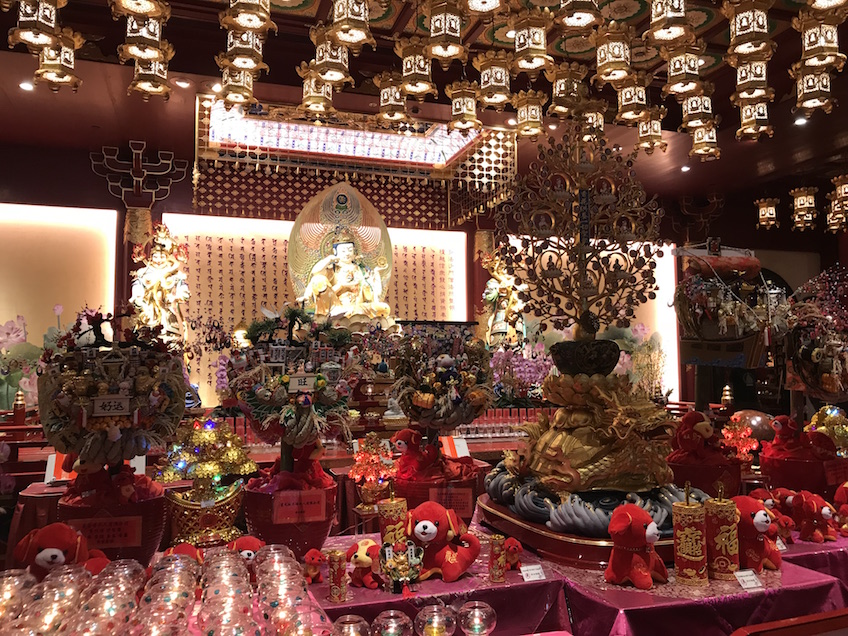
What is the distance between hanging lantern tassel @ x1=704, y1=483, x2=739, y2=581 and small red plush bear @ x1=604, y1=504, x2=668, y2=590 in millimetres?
151

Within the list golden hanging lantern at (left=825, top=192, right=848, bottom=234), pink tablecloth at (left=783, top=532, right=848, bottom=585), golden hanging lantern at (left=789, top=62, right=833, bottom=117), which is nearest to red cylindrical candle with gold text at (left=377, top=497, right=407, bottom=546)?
pink tablecloth at (left=783, top=532, right=848, bottom=585)

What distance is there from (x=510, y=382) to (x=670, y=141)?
290 cm

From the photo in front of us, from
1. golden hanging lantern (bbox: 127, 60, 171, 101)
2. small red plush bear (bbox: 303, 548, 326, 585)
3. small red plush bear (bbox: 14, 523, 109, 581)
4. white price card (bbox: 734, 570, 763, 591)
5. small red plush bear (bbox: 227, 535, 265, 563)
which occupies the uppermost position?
golden hanging lantern (bbox: 127, 60, 171, 101)

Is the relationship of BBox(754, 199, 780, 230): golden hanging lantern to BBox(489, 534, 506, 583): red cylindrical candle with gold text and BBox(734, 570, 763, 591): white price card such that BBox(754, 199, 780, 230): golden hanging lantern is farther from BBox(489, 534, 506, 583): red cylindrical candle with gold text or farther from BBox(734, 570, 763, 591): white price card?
BBox(489, 534, 506, 583): red cylindrical candle with gold text

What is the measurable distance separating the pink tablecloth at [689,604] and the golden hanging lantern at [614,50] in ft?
7.49

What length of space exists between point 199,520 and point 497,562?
948 mm

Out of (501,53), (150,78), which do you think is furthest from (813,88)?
(150,78)

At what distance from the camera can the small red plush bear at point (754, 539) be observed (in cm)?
198

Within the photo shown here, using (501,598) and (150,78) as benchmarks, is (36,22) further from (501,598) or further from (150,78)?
(501,598)

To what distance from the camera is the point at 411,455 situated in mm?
2555

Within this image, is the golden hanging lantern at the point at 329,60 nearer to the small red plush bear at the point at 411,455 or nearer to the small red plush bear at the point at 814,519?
the small red plush bear at the point at 411,455

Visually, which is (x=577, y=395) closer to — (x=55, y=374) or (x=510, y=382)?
(x=55, y=374)

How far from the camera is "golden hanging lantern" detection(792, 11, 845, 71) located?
300cm

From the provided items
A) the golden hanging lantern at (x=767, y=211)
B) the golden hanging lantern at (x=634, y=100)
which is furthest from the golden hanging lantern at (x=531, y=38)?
the golden hanging lantern at (x=767, y=211)
